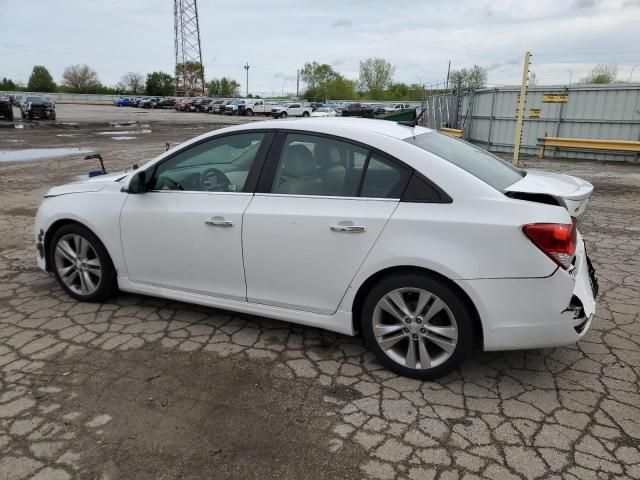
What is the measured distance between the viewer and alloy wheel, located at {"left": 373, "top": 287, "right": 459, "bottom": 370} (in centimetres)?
293

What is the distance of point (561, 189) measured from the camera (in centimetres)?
333

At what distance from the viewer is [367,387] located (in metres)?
3.05

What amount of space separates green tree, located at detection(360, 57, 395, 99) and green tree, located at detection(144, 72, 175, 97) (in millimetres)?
39137

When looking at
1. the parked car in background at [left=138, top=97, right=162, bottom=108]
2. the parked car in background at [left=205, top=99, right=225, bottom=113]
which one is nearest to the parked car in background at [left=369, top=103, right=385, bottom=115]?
the parked car in background at [left=205, top=99, right=225, bottom=113]

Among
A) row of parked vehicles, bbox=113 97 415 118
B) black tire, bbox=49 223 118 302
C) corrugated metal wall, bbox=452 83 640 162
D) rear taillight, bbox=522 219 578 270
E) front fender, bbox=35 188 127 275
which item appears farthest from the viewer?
row of parked vehicles, bbox=113 97 415 118

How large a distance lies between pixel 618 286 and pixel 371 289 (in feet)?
9.65

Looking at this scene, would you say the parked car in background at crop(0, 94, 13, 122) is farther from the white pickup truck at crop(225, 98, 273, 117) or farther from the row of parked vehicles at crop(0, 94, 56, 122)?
the white pickup truck at crop(225, 98, 273, 117)

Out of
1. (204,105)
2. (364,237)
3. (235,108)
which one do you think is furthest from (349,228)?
(204,105)

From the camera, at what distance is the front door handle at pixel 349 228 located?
2998 mm

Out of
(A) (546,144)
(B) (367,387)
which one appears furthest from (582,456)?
(A) (546,144)

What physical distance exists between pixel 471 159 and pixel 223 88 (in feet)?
378

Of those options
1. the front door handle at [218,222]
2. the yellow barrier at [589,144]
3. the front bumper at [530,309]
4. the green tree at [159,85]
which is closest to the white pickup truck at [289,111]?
the yellow barrier at [589,144]

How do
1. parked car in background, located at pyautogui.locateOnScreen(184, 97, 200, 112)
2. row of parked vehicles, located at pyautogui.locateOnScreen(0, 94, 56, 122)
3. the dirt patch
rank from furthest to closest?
parked car in background, located at pyautogui.locateOnScreen(184, 97, 200, 112), row of parked vehicles, located at pyautogui.locateOnScreen(0, 94, 56, 122), the dirt patch

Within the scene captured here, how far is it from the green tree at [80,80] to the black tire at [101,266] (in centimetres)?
10586
